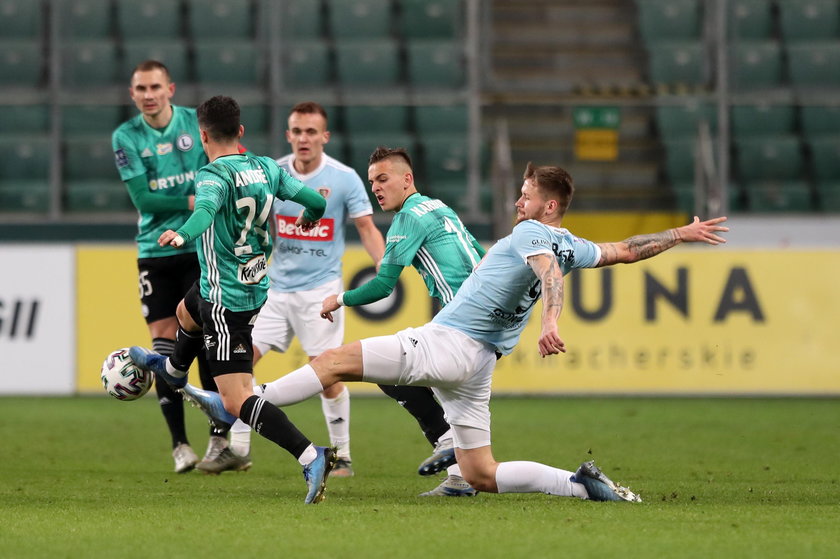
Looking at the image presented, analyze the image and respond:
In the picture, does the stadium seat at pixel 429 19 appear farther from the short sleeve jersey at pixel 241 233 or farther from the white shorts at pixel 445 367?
the white shorts at pixel 445 367

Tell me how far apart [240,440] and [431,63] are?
8.06 meters

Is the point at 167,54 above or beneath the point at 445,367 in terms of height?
above

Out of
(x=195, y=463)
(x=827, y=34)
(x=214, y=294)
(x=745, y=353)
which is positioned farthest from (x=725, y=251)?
(x=214, y=294)

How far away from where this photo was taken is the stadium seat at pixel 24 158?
14.1m

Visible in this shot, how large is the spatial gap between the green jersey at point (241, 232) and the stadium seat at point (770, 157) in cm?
908

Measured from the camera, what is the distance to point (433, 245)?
654cm

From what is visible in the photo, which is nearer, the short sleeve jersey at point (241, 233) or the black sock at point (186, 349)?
the short sleeve jersey at point (241, 233)

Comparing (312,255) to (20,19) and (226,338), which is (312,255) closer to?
(226,338)

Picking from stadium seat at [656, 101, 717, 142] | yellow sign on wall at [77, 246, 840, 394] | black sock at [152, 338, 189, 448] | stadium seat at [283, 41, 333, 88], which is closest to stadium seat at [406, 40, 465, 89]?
stadium seat at [283, 41, 333, 88]

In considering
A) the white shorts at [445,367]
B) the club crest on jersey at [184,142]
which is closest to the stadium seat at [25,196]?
the club crest on jersey at [184,142]

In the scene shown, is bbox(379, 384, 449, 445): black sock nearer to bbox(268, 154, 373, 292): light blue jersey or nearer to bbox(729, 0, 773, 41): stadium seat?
bbox(268, 154, 373, 292): light blue jersey

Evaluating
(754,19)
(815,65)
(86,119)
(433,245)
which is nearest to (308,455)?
(433,245)

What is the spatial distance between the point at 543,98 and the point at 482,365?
8959 mm

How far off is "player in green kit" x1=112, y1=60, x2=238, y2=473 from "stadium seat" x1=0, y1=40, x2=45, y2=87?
22.4ft
